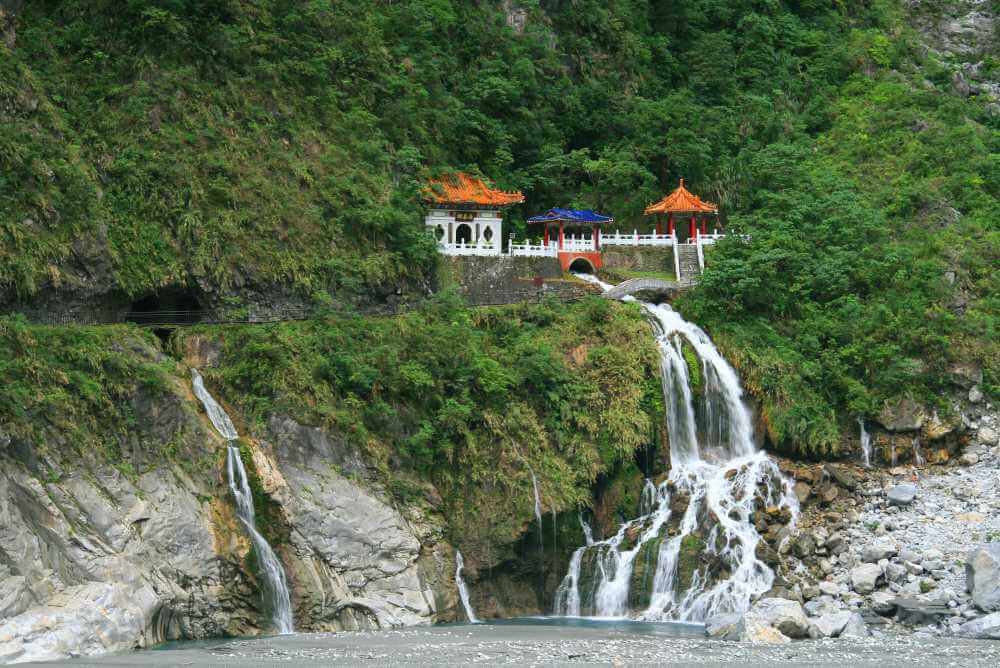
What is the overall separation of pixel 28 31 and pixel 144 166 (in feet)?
20.7

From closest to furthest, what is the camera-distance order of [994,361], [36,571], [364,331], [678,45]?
[36,571] < [364,331] < [994,361] < [678,45]

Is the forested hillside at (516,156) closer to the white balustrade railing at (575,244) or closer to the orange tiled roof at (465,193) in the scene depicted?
the orange tiled roof at (465,193)

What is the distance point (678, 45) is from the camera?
62188mm

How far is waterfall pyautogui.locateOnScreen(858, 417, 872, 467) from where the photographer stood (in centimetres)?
4144

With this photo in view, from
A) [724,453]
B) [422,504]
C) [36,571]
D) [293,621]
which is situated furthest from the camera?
[724,453]

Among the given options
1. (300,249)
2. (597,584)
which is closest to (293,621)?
(597,584)

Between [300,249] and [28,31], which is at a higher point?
[28,31]

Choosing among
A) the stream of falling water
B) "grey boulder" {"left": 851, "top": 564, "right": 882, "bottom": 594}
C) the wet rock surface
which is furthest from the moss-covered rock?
"grey boulder" {"left": 851, "top": 564, "right": 882, "bottom": 594}

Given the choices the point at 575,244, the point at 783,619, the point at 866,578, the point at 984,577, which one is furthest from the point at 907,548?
the point at 575,244

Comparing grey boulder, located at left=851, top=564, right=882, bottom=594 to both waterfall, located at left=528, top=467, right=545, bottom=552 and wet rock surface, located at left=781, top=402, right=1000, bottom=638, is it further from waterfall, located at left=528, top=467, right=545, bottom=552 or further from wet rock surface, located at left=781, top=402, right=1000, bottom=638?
waterfall, located at left=528, top=467, right=545, bottom=552

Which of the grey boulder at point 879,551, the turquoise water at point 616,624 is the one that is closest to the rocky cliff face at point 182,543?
the turquoise water at point 616,624

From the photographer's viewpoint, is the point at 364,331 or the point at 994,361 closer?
the point at 364,331

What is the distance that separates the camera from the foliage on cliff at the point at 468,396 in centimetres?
3522

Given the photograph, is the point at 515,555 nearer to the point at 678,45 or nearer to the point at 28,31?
the point at 28,31
